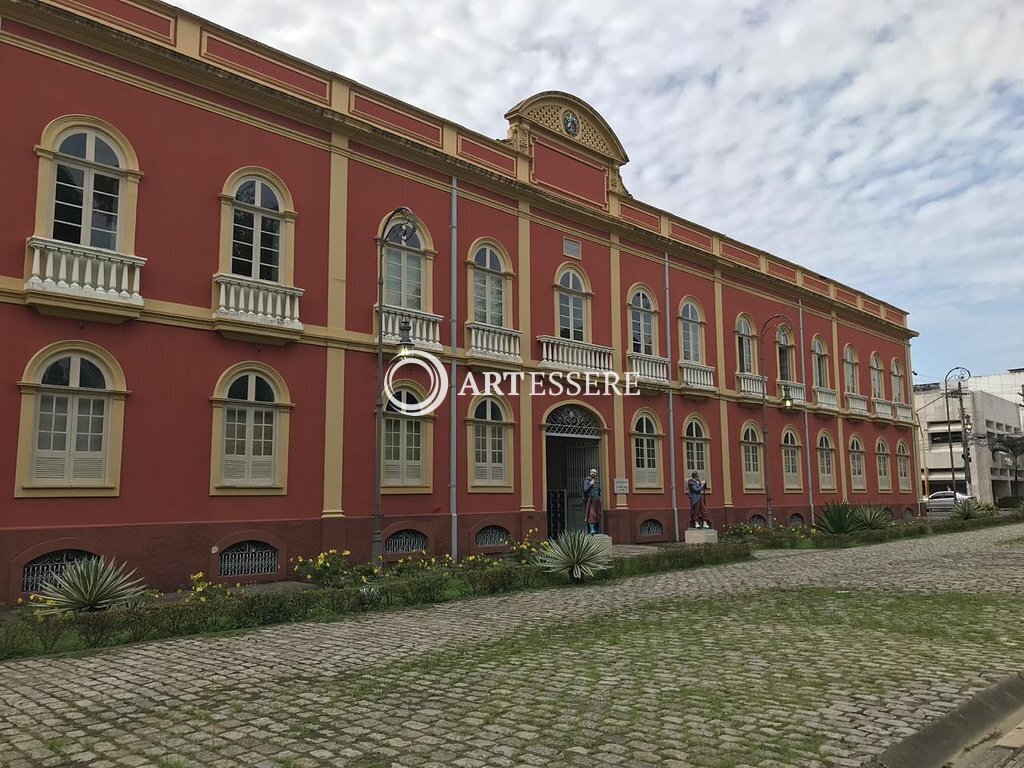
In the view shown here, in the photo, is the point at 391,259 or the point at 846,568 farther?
the point at 391,259

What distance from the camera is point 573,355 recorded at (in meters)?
20.5

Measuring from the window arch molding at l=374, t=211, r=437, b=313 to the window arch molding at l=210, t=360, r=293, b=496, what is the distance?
10.4 ft

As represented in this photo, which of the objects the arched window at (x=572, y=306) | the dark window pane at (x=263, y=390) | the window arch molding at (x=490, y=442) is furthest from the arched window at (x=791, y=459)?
the dark window pane at (x=263, y=390)

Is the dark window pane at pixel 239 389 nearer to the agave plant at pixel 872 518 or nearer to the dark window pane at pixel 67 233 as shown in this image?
the dark window pane at pixel 67 233

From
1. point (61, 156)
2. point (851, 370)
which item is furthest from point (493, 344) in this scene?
point (851, 370)

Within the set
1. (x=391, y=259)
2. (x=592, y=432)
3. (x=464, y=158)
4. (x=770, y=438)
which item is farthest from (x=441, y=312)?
(x=770, y=438)

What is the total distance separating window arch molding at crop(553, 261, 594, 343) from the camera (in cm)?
2058

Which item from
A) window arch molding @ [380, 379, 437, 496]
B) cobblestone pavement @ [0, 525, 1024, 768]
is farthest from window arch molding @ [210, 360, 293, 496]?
cobblestone pavement @ [0, 525, 1024, 768]

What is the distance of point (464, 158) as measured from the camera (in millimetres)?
18766

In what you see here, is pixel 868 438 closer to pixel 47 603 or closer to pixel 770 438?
pixel 770 438

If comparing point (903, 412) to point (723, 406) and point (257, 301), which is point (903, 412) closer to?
point (723, 406)

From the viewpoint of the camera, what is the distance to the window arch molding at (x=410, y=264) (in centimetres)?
1694

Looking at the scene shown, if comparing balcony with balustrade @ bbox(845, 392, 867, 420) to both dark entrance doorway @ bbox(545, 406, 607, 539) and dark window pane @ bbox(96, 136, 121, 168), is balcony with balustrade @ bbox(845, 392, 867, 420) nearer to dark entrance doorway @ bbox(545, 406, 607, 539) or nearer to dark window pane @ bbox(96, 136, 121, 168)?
dark entrance doorway @ bbox(545, 406, 607, 539)

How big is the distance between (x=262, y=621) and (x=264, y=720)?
4498 mm
